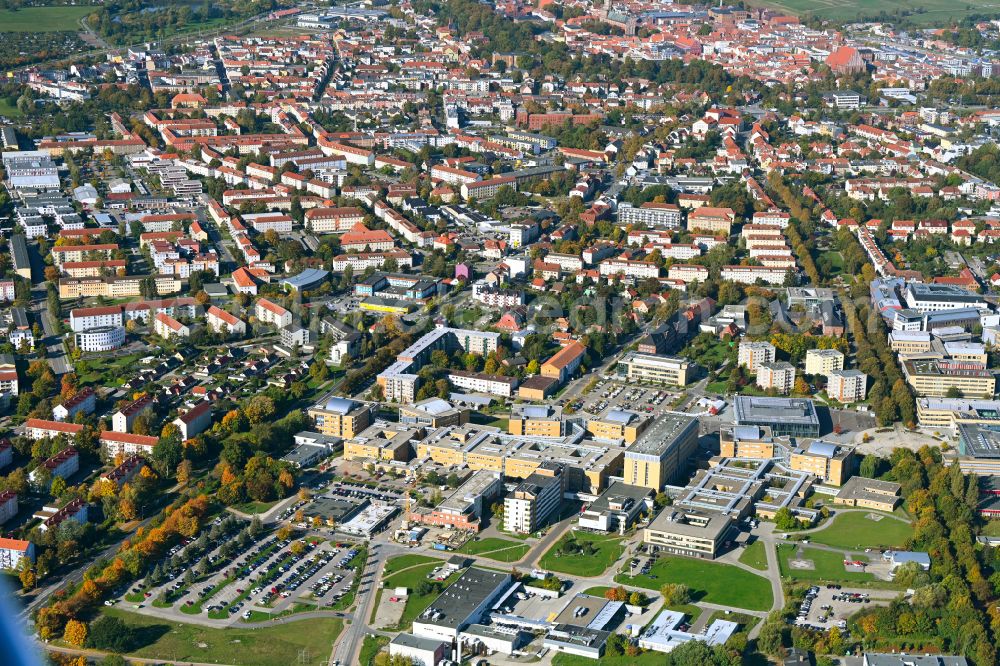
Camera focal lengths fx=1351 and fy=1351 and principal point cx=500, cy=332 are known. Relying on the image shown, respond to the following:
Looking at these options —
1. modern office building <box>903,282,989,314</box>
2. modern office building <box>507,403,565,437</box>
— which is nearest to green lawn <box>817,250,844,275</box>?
modern office building <box>903,282,989,314</box>

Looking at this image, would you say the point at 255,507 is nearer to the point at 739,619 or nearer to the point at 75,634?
the point at 75,634

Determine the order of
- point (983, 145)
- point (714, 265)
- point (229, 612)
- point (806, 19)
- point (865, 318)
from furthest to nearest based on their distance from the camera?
point (806, 19) < point (983, 145) < point (714, 265) < point (865, 318) < point (229, 612)

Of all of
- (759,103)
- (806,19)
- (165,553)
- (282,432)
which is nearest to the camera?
(165,553)

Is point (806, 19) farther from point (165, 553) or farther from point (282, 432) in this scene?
point (165, 553)

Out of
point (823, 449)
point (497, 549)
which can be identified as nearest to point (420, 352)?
point (497, 549)

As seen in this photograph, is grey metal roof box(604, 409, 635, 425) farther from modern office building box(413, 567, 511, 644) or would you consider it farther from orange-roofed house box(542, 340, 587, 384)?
modern office building box(413, 567, 511, 644)

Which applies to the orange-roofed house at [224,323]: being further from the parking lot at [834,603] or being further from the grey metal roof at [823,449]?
the parking lot at [834,603]

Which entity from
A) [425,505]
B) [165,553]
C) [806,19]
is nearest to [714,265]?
[425,505]

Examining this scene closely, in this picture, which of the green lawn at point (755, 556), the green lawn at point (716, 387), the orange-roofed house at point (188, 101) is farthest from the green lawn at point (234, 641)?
the orange-roofed house at point (188, 101)
